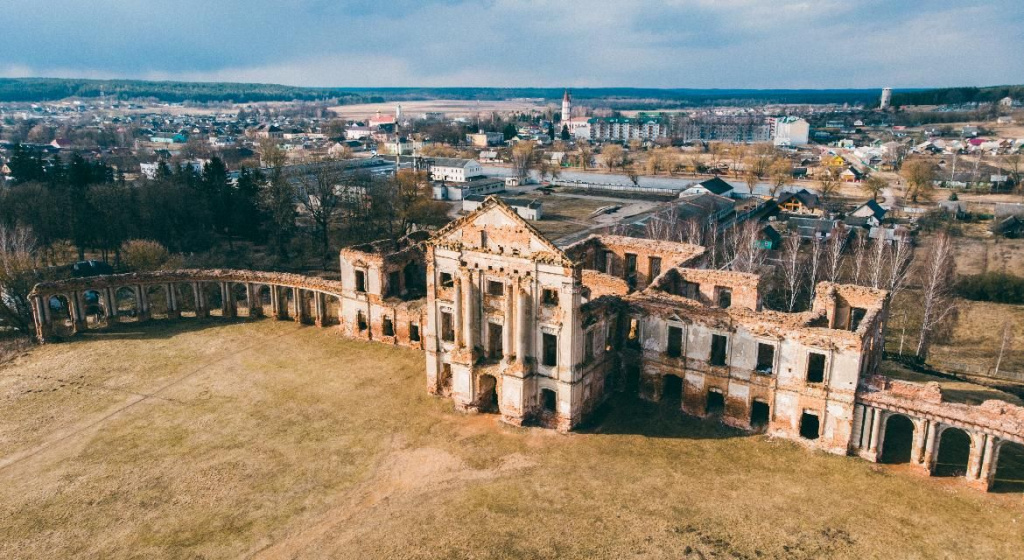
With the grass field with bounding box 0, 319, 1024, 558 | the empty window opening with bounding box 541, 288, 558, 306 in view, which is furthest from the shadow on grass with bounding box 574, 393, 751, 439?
the empty window opening with bounding box 541, 288, 558, 306

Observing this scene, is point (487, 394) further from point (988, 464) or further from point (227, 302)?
point (227, 302)

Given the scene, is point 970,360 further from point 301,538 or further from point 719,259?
point 301,538

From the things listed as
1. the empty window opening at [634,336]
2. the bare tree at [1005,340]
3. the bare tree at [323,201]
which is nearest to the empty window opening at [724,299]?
the empty window opening at [634,336]

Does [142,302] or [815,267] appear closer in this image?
[142,302]

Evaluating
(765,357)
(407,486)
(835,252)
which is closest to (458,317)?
(407,486)

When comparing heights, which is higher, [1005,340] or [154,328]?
[154,328]

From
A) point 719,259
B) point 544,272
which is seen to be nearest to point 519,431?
point 544,272

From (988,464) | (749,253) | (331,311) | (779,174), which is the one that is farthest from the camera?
(779,174)

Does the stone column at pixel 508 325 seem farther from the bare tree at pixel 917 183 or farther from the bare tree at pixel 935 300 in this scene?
the bare tree at pixel 917 183
